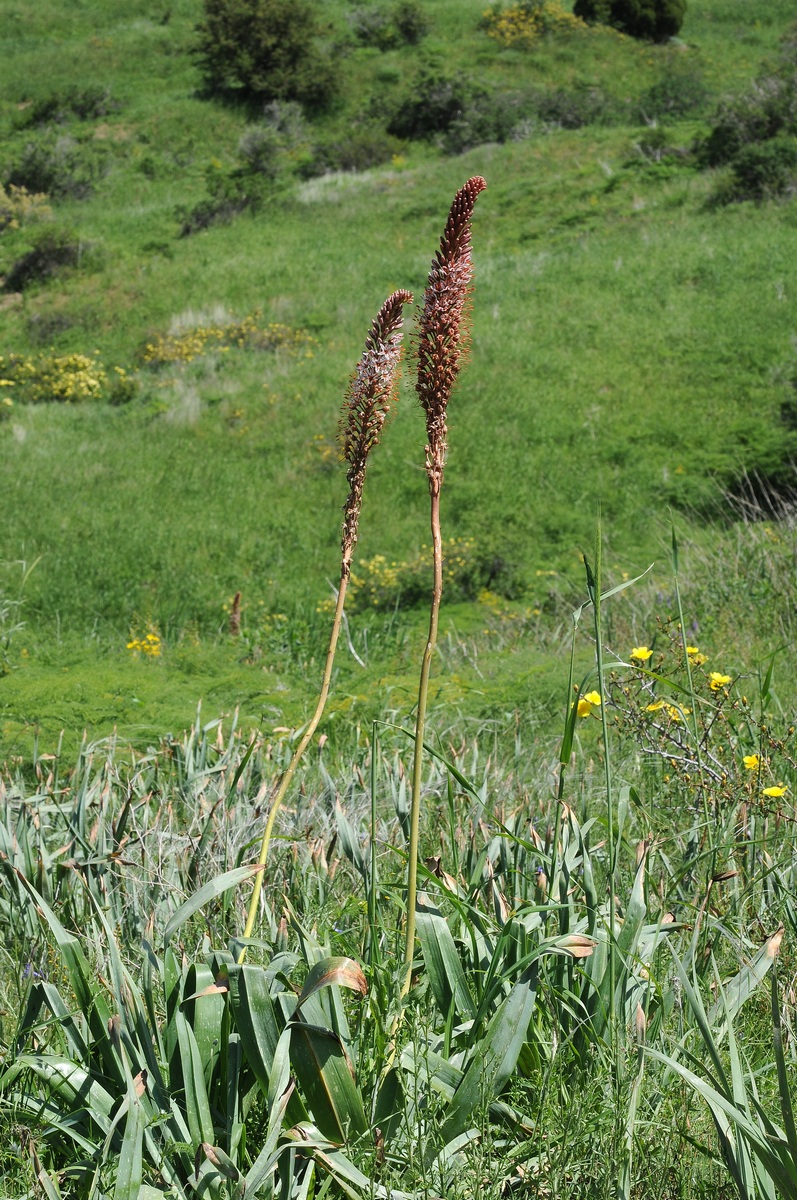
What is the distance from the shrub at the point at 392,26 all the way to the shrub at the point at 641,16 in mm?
5493

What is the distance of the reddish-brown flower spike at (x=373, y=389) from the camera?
1481mm

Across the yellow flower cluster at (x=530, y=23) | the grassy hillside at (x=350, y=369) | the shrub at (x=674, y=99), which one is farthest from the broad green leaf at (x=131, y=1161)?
the yellow flower cluster at (x=530, y=23)

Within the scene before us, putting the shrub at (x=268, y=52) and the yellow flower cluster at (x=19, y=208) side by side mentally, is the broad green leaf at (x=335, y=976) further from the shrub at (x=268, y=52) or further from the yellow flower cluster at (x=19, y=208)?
the shrub at (x=268, y=52)

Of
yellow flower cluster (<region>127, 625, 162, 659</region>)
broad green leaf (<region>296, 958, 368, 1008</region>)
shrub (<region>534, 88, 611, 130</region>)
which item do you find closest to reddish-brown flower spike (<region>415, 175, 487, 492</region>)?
broad green leaf (<region>296, 958, 368, 1008</region>)

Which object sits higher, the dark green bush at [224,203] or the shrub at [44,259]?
the dark green bush at [224,203]

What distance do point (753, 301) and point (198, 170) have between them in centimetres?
1917

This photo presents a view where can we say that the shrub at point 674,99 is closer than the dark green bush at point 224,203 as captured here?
No

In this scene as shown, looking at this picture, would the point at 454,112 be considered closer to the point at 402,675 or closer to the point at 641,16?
the point at 641,16

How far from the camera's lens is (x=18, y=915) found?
228 cm

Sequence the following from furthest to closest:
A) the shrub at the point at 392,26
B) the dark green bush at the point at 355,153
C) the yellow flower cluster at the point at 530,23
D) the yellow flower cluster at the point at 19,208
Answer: the shrub at the point at 392,26
the yellow flower cluster at the point at 530,23
the dark green bush at the point at 355,153
the yellow flower cluster at the point at 19,208

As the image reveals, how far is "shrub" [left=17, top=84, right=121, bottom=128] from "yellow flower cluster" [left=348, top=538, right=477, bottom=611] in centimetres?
2823

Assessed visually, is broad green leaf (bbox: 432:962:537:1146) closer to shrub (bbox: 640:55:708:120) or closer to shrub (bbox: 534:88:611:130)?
shrub (bbox: 640:55:708:120)

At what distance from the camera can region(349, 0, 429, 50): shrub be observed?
33656 mm

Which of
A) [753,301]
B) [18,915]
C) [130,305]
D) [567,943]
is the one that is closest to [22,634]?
[18,915]
